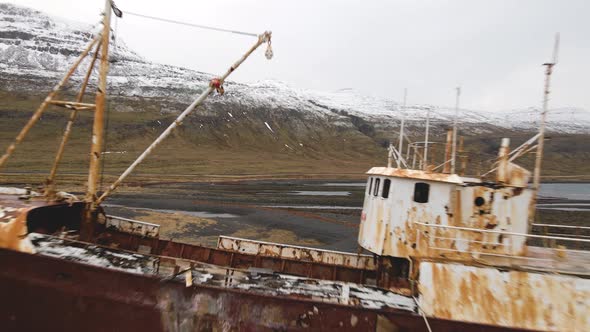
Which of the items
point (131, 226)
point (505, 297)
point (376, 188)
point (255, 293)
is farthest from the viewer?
point (131, 226)

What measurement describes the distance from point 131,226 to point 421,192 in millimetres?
9762

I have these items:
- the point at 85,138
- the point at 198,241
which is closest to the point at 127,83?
the point at 85,138

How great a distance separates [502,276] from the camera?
859cm

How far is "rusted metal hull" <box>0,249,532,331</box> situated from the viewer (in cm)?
840

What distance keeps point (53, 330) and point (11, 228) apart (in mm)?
2631

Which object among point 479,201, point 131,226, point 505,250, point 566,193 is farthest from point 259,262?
point 566,193

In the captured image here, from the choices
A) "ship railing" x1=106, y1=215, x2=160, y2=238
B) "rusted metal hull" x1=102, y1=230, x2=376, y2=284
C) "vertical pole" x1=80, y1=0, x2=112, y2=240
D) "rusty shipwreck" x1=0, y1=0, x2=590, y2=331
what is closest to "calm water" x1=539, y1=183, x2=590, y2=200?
"rusted metal hull" x1=102, y1=230, x2=376, y2=284

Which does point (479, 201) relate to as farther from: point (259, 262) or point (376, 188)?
point (259, 262)

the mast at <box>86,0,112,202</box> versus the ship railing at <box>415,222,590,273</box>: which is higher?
the mast at <box>86,0,112,202</box>

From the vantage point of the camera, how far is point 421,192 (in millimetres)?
10336

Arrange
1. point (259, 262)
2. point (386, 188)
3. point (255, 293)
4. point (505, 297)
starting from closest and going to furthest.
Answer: point (255, 293), point (505, 297), point (386, 188), point (259, 262)

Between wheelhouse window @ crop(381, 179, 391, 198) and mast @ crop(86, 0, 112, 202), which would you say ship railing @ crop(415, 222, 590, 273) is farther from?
mast @ crop(86, 0, 112, 202)

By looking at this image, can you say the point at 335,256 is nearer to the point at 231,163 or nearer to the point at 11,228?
the point at 11,228

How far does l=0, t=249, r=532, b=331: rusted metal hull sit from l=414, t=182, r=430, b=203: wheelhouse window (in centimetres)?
326
